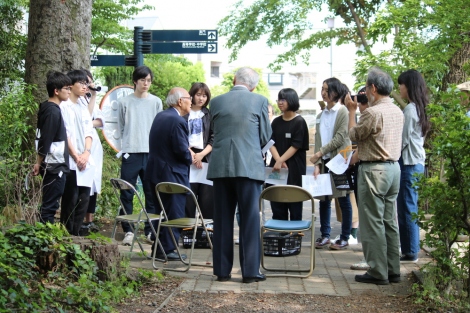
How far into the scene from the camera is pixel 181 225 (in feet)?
26.2

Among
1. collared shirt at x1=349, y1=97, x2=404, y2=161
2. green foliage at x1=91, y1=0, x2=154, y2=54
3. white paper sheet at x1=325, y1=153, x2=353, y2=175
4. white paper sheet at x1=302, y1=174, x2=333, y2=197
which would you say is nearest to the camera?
collared shirt at x1=349, y1=97, x2=404, y2=161

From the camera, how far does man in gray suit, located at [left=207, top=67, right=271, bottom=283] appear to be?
7.55 meters

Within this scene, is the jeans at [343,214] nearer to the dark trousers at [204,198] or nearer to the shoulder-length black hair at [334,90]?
the shoulder-length black hair at [334,90]

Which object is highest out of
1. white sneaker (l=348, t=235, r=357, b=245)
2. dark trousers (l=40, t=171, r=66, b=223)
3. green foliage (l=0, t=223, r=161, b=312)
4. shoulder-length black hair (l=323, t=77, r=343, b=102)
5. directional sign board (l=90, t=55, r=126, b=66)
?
directional sign board (l=90, t=55, r=126, b=66)

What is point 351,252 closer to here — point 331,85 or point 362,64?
point 331,85

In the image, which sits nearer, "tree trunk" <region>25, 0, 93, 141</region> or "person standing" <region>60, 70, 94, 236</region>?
"person standing" <region>60, 70, 94, 236</region>

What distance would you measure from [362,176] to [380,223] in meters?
0.48

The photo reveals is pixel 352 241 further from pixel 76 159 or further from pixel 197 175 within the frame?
pixel 76 159

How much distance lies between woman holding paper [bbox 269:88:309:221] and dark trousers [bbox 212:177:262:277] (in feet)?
6.96

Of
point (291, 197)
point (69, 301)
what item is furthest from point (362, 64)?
point (69, 301)

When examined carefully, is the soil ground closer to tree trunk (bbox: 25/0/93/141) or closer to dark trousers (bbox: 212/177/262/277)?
dark trousers (bbox: 212/177/262/277)

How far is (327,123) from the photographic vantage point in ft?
32.4

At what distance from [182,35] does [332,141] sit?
142 inches

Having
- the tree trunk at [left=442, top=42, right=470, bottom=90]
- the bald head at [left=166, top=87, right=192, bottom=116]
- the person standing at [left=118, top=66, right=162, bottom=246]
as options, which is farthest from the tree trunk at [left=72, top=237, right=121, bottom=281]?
the tree trunk at [left=442, top=42, right=470, bottom=90]
